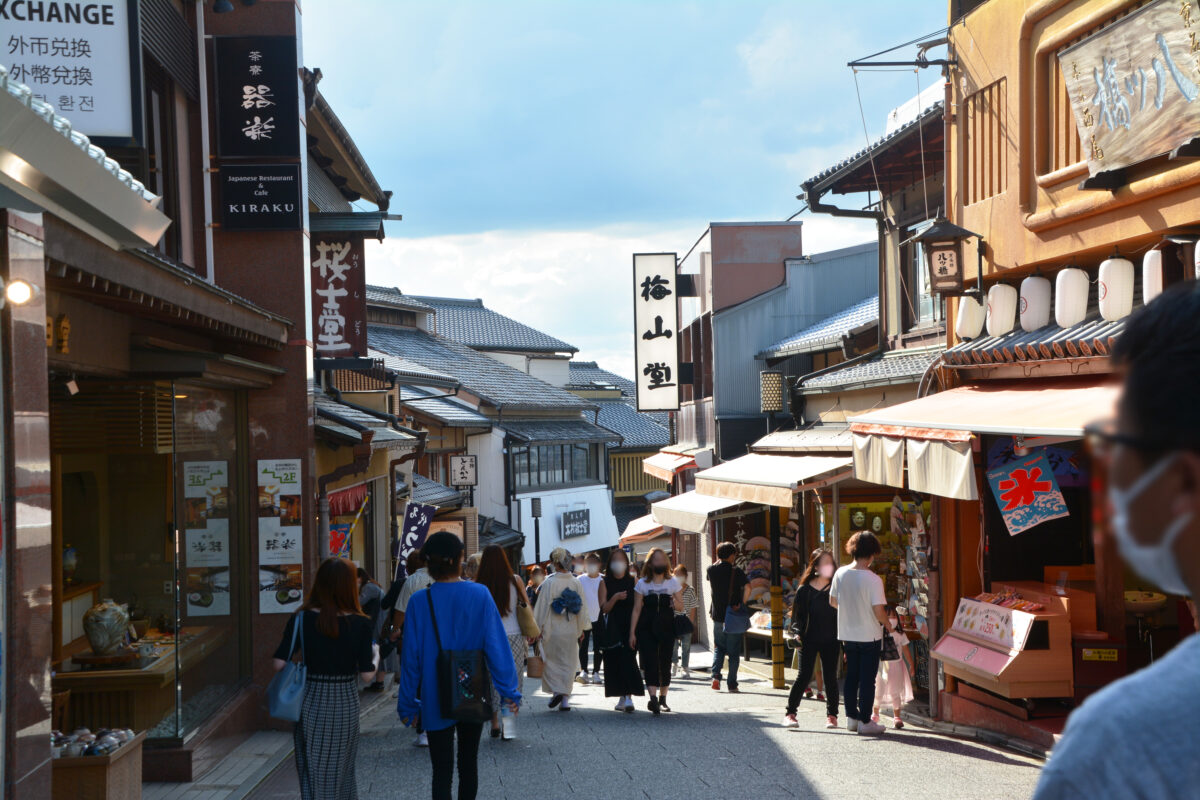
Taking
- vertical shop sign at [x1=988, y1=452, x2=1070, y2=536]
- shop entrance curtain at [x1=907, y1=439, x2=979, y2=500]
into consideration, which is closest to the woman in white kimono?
shop entrance curtain at [x1=907, y1=439, x2=979, y2=500]

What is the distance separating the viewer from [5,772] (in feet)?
16.7

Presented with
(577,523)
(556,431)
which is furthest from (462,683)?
(556,431)

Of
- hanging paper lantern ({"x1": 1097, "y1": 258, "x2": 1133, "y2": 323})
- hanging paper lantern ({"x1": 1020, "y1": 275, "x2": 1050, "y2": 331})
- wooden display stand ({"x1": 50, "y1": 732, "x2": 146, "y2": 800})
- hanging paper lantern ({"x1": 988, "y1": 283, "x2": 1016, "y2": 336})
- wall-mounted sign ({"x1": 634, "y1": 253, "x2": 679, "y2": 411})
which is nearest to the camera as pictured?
wooden display stand ({"x1": 50, "y1": 732, "x2": 146, "y2": 800})

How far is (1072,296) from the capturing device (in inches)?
380

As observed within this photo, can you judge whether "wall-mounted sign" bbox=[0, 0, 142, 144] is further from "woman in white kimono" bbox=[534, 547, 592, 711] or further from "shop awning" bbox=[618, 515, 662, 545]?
"shop awning" bbox=[618, 515, 662, 545]

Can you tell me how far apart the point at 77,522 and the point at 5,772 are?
4460 millimetres

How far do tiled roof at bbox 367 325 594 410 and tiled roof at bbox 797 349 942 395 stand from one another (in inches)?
794

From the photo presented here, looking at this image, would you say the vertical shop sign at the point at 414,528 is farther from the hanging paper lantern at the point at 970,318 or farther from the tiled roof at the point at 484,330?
the tiled roof at the point at 484,330

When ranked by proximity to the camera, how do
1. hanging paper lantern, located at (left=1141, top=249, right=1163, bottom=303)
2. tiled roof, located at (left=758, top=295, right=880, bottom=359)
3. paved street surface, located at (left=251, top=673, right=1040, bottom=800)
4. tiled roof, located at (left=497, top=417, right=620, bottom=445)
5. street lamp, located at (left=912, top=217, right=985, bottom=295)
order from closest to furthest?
paved street surface, located at (left=251, top=673, right=1040, bottom=800) < hanging paper lantern, located at (left=1141, top=249, right=1163, bottom=303) < street lamp, located at (left=912, top=217, right=985, bottom=295) < tiled roof, located at (left=758, top=295, right=880, bottom=359) < tiled roof, located at (left=497, top=417, right=620, bottom=445)

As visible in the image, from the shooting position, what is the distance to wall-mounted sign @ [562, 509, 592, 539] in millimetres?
41406

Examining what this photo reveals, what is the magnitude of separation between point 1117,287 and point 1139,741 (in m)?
8.38

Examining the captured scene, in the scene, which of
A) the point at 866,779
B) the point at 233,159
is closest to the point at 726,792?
the point at 866,779

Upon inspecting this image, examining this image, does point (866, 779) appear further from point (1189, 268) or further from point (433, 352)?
point (433, 352)

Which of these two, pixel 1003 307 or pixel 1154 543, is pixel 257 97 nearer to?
pixel 1003 307
